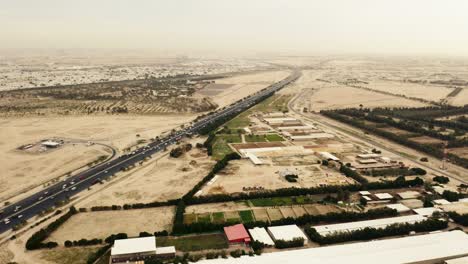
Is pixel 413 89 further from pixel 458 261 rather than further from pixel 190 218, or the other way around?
pixel 190 218

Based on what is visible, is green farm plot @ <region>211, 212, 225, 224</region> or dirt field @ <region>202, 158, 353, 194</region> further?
dirt field @ <region>202, 158, 353, 194</region>

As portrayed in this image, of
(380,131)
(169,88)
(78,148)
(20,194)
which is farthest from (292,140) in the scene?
(169,88)

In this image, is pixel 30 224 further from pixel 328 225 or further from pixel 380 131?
pixel 380 131

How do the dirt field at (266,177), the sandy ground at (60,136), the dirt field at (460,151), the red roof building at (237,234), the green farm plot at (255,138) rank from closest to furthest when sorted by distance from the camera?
the red roof building at (237,234)
the dirt field at (266,177)
the sandy ground at (60,136)
the dirt field at (460,151)
the green farm plot at (255,138)

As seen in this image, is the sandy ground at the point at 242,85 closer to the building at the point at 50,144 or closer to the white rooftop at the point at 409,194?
the building at the point at 50,144

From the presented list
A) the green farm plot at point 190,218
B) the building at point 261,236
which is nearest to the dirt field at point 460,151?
the building at point 261,236

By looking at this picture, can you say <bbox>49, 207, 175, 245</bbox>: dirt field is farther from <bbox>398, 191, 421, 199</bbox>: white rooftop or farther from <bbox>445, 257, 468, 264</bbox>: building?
<bbox>398, 191, 421, 199</bbox>: white rooftop

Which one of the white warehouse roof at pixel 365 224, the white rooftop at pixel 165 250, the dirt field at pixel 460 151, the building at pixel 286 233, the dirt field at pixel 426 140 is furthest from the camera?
the dirt field at pixel 426 140

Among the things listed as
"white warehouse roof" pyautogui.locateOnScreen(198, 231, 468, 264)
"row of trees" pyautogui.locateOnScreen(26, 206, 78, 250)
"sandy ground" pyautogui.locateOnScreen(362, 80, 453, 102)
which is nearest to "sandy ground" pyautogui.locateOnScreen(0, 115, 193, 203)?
"row of trees" pyautogui.locateOnScreen(26, 206, 78, 250)
